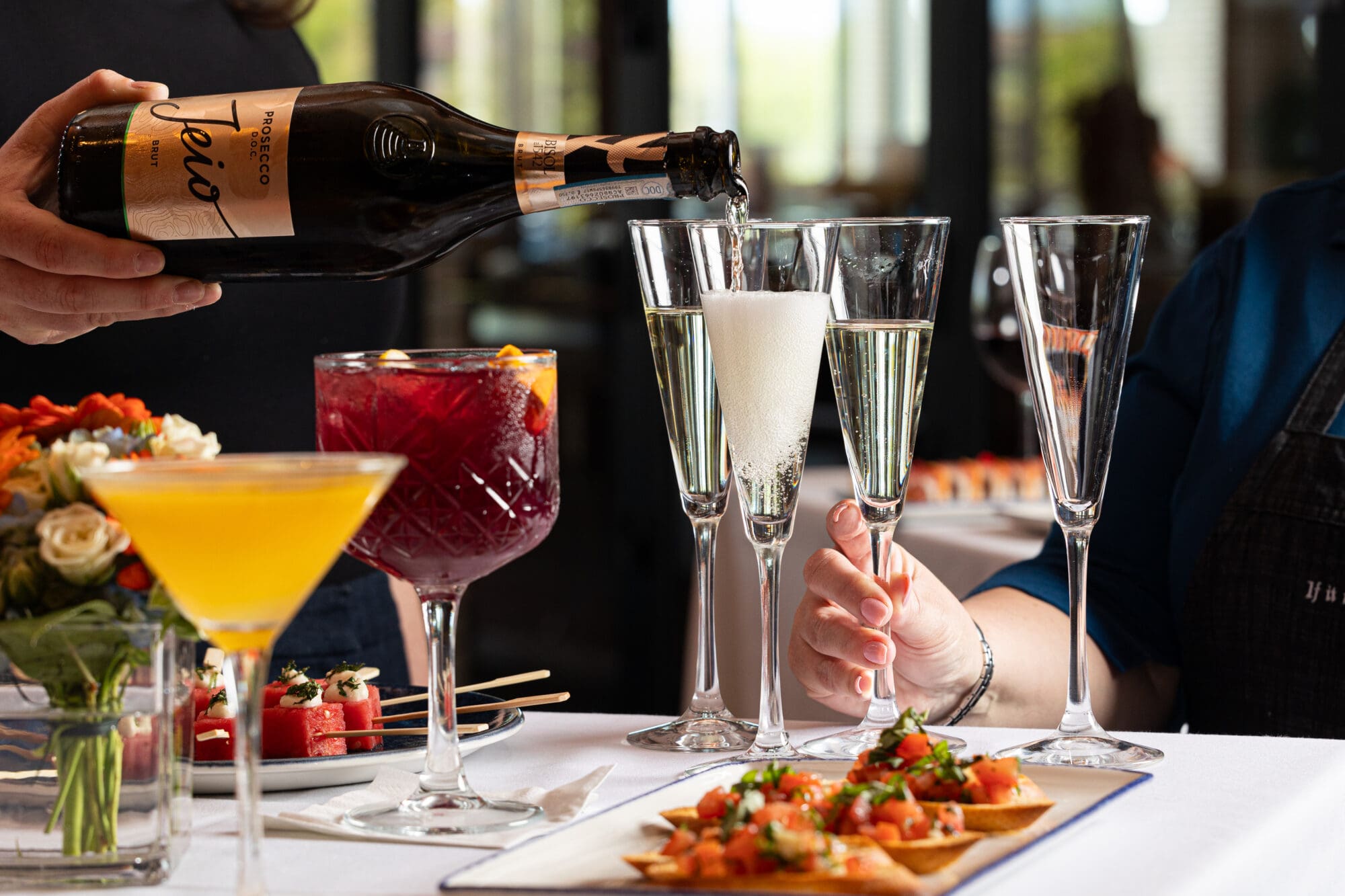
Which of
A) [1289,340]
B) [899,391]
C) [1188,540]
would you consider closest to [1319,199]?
[1289,340]

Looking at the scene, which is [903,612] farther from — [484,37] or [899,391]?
[484,37]

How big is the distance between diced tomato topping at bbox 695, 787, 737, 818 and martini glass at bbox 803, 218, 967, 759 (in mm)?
288

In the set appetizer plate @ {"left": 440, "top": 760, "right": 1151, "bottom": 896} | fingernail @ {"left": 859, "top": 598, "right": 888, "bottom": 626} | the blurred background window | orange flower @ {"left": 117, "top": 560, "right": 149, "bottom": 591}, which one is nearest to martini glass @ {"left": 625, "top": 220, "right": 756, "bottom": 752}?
fingernail @ {"left": 859, "top": 598, "right": 888, "bottom": 626}

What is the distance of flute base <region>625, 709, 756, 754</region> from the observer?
40.3 inches

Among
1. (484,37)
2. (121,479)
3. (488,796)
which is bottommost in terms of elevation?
(488,796)

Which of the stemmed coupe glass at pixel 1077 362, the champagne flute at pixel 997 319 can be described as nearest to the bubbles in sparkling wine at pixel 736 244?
the stemmed coupe glass at pixel 1077 362

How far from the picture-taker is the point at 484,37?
14.4 feet

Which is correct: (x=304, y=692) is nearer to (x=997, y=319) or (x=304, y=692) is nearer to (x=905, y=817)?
(x=905, y=817)

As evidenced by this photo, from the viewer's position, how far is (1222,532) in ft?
4.62

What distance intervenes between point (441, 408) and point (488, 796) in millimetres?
239

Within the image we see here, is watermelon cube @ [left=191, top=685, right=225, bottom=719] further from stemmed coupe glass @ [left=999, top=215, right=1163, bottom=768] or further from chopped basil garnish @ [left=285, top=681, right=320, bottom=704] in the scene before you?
stemmed coupe glass @ [left=999, top=215, right=1163, bottom=768]

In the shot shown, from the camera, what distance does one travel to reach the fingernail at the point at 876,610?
1026 millimetres

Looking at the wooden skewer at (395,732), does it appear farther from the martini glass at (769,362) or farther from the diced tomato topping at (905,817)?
the diced tomato topping at (905,817)

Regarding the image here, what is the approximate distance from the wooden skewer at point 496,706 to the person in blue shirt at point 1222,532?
36 cm
